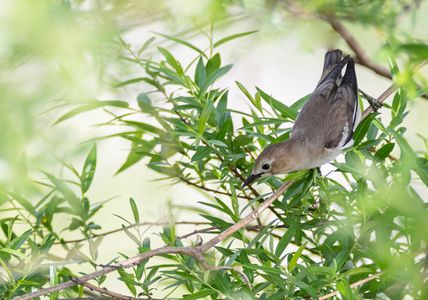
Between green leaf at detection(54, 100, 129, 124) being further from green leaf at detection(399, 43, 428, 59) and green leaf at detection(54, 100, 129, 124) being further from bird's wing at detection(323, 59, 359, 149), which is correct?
green leaf at detection(399, 43, 428, 59)

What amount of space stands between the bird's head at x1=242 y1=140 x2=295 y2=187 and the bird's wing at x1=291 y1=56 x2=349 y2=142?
168 millimetres

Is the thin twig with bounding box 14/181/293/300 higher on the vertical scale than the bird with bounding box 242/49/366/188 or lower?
lower

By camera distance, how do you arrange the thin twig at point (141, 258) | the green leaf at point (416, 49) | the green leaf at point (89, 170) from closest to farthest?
the green leaf at point (416, 49) < the thin twig at point (141, 258) < the green leaf at point (89, 170)

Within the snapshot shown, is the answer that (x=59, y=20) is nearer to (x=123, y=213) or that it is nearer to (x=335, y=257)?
(x=335, y=257)

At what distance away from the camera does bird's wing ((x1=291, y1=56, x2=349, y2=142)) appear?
187 centimetres

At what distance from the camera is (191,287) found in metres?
1.25

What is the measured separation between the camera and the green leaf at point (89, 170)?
5.20 ft

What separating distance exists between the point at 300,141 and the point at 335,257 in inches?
26.3

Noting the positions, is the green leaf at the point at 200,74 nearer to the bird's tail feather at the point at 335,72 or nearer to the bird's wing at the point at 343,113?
the bird's wing at the point at 343,113

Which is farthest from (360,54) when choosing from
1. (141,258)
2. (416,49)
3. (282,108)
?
(416,49)

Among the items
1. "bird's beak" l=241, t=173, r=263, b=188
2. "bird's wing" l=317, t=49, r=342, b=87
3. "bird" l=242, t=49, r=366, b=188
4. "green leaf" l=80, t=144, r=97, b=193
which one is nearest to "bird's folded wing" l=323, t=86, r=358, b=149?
"bird" l=242, t=49, r=366, b=188

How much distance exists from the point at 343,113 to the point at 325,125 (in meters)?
0.08

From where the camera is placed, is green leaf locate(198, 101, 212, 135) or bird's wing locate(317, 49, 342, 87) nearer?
green leaf locate(198, 101, 212, 135)

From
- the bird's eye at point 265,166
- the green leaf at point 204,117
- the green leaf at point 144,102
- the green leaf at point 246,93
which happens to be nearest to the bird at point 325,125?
the bird's eye at point 265,166
